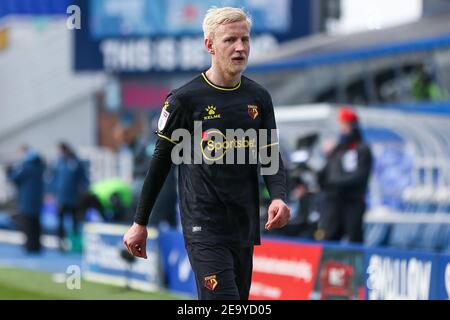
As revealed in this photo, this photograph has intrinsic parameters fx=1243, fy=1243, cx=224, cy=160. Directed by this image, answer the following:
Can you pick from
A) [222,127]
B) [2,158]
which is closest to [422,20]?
[2,158]

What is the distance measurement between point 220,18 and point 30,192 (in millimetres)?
14875

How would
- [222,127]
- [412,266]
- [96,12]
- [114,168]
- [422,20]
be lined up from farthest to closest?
[96,12]
[422,20]
[114,168]
[412,266]
[222,127]

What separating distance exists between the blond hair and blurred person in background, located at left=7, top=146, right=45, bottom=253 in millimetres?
14616

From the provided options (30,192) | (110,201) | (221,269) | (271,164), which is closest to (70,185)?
(30,192)

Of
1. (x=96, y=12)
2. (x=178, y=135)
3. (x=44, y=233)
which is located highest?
(x=96, y=12)

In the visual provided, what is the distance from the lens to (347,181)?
1417cm

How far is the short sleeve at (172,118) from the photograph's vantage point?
258 inches

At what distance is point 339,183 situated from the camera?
14227 mm

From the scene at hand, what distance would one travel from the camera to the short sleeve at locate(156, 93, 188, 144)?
6555 millimetres

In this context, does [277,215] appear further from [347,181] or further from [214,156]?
[347,181]

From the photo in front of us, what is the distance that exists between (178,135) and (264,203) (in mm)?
9801

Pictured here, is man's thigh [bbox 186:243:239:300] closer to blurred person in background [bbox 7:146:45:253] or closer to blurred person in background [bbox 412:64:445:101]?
blurred person in background [bbox 7:146:45:253]

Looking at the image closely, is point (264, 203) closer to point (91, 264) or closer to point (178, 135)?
point (91, 264)

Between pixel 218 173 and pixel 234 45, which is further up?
pixel 234 45
